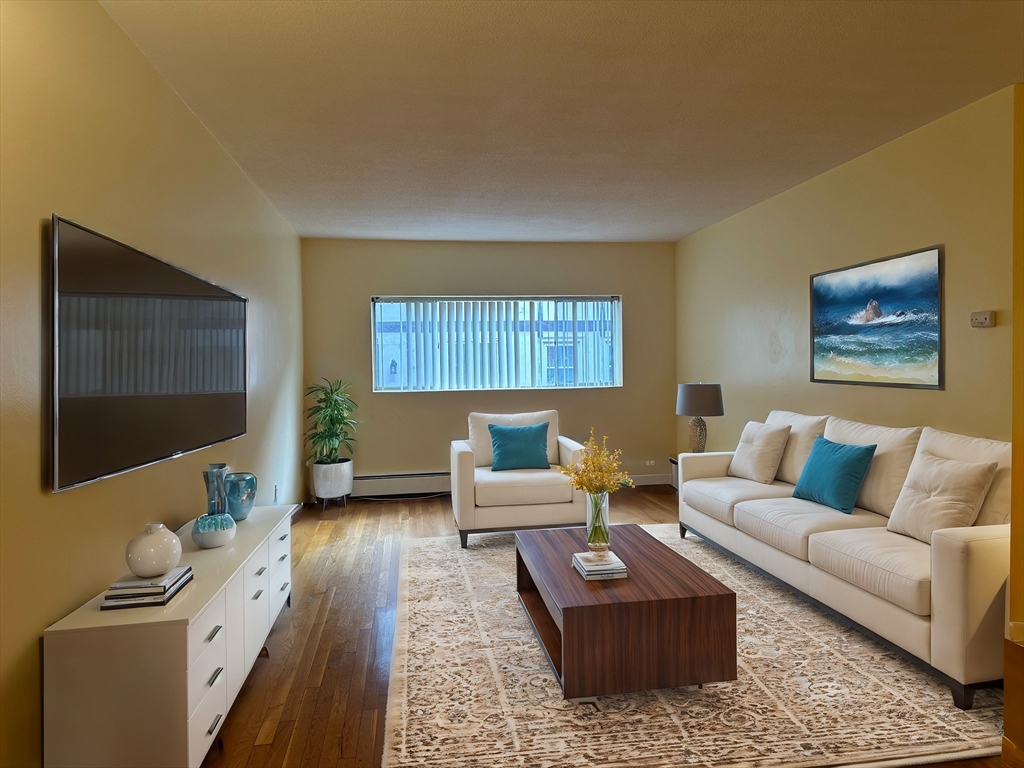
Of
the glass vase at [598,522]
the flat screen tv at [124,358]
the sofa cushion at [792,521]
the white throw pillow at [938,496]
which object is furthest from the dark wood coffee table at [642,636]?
the flat screen tv at [124,358]

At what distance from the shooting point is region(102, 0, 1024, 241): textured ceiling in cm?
242

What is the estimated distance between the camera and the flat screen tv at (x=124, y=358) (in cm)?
194

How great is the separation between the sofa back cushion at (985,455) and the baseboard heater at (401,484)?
4422 millimetres

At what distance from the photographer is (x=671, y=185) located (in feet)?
15.5

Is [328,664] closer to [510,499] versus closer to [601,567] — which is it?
[601,567]

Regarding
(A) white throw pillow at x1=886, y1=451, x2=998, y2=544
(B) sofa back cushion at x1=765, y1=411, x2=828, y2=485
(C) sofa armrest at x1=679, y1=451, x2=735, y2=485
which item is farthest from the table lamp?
(A) white throw pillow at x1=886, y1=451, x2=998, y2=544

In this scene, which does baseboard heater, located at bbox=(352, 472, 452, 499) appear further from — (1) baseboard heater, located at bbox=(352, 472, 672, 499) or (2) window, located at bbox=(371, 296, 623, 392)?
(2) window, located at bbox=(371, 296, 623, 392)

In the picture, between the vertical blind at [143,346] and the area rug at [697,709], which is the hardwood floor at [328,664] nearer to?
the area rug at [697,709]

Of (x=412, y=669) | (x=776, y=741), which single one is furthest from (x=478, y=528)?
(x=776, y=741)

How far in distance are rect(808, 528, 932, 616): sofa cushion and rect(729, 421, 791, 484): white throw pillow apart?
124 cm

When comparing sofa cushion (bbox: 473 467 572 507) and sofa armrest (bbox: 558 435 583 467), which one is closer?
sofa cushion (bbox: 473 467 572 507)

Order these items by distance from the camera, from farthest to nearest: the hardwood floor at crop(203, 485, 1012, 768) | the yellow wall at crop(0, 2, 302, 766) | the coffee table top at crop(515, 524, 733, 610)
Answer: the coffee table top at crop(515, 524, 733, 610) → the hardwood floor at crop(203, 485, 1012, 768) → the yellow wall at crop(0, 2, 302, 766)

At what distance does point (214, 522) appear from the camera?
108 inches

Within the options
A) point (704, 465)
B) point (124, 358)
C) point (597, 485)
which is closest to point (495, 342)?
point (704, 465)
